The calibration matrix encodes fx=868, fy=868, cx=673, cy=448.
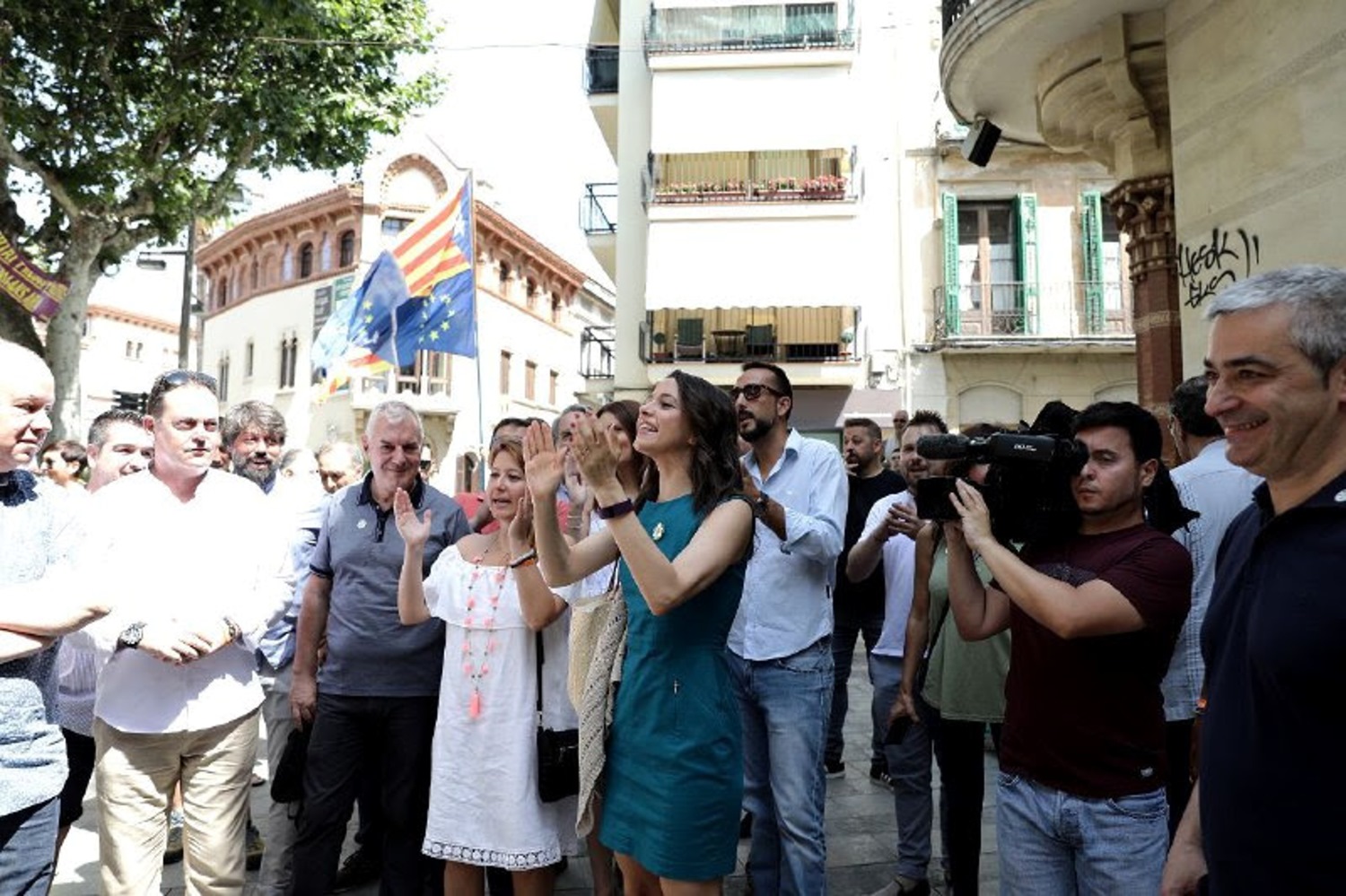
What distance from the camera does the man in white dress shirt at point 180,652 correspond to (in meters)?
2.91

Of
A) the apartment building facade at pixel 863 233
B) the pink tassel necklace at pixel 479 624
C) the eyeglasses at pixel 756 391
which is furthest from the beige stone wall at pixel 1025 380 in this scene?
the pink tassel necklace at pixel 479 624

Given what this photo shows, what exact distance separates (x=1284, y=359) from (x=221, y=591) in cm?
321

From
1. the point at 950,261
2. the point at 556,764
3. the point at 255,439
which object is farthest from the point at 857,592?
the point at 950,261

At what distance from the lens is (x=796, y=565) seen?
3.54 metres

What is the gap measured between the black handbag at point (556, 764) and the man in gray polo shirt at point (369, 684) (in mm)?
633

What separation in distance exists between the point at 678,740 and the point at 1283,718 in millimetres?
1458

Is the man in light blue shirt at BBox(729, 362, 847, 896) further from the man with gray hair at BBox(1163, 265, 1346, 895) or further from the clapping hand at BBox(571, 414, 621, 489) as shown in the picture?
the man with gray hair at BBox(1163, 265, 1346, 895)

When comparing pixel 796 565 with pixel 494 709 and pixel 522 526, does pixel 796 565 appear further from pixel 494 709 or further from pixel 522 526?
pixel 494 709

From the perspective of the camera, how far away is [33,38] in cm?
995

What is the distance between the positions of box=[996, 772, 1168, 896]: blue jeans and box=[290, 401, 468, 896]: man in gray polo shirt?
223 cm

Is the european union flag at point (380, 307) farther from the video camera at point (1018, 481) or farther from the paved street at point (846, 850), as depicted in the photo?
the video camera at point (1018, 481)

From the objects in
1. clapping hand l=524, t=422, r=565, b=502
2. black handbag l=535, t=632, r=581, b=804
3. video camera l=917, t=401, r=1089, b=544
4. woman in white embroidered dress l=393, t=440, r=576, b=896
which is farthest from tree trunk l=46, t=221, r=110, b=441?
video camera l=917, t=401, r=1089, b=544

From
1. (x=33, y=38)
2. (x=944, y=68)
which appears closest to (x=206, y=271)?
(x=33, y=38)

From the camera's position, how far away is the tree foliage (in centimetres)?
1023
